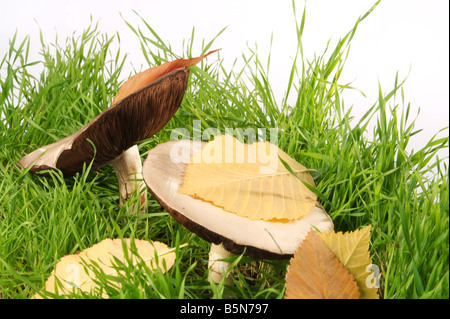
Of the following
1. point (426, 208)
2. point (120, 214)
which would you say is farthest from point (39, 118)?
point (426, 208)

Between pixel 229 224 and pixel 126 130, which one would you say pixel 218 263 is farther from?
pixel 126 130

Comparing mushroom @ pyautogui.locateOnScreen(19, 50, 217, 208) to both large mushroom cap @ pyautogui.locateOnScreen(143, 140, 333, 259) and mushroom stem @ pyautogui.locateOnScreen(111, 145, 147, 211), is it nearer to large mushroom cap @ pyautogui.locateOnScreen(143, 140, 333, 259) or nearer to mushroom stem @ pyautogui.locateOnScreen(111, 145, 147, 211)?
mushroom stem @ pyautogui.locateOnScreen(111, 145, 147, 211)

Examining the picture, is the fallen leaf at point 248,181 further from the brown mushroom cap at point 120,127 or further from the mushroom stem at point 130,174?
the mushroom stem at point 130,174

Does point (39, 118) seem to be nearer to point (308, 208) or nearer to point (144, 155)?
point (144, 155)

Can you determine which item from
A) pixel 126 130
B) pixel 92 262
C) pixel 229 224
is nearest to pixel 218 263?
pixel 229 224

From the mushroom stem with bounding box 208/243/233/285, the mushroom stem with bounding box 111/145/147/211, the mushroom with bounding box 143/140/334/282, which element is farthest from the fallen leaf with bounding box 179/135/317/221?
the mushroom stem with bounding box 111/145/147/211
